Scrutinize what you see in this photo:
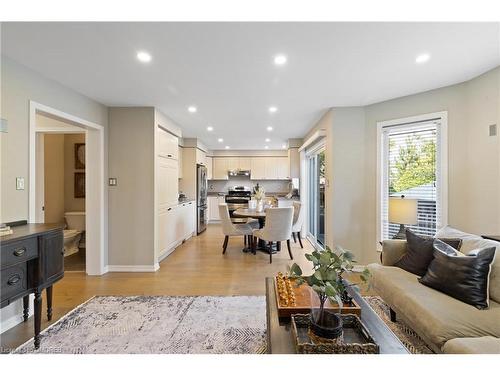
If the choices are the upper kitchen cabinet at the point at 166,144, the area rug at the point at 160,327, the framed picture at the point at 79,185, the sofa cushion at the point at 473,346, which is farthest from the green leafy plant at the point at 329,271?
the framed picture at the point at 79,185

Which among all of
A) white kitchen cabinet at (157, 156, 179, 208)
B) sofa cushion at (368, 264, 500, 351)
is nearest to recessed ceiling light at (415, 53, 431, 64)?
sofa cushion at (368, 264, 500, 351)

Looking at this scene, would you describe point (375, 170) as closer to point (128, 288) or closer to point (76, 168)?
point (128, 288)

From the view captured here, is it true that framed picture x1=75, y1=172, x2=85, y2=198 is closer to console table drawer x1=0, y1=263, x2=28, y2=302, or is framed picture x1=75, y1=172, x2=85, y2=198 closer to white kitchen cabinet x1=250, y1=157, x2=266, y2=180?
console table drawer x1=0, y1=263, x2=28, y2=302

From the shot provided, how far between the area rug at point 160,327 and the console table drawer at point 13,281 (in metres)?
0.55

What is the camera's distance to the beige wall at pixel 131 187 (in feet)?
12.2

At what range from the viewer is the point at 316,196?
5.84 meters

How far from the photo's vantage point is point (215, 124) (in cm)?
490

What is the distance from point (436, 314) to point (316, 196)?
14.1 ft

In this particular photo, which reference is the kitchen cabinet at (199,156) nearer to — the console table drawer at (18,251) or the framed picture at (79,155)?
the framed picture at (79,155)

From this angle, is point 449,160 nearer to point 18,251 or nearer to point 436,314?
point 436,314

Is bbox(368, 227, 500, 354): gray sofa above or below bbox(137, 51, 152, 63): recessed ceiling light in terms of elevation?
below

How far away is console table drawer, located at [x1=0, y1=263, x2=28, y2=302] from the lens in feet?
5.37

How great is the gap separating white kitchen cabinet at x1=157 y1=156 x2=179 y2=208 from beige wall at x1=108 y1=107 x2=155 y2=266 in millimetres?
320

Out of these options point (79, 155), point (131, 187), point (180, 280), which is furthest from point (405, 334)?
point (79, 155)
